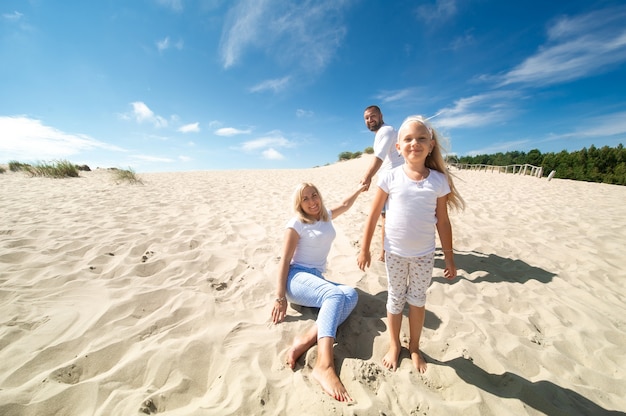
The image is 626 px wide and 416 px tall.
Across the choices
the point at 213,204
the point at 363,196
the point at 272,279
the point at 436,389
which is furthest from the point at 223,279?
the point at 363,196

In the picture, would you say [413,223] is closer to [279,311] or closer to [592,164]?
[279,311]

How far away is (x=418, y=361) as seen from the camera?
185cm

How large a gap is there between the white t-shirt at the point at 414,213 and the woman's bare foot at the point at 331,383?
917 mm

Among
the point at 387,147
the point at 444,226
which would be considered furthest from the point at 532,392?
the point at 387,147

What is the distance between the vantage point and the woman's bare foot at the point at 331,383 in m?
1.56

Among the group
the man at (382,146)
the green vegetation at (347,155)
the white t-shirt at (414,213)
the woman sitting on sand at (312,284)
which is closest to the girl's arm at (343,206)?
the woman sitting on sand at (312,284)

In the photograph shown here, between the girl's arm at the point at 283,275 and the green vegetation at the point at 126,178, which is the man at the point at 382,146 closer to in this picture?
the girl's arm at the point at 283,275

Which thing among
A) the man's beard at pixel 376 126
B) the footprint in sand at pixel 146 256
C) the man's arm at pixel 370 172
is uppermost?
the man's beard at pixel 376 126

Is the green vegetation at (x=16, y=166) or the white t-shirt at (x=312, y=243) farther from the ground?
the green vegetation at (x=16, y=166)

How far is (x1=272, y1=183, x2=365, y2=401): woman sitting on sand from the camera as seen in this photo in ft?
6.08

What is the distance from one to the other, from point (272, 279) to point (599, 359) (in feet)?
9.64

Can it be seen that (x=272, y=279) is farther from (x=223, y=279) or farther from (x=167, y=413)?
(x=167, y=413)

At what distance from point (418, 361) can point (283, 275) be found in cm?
123

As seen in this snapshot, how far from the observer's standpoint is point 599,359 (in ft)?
6.63
